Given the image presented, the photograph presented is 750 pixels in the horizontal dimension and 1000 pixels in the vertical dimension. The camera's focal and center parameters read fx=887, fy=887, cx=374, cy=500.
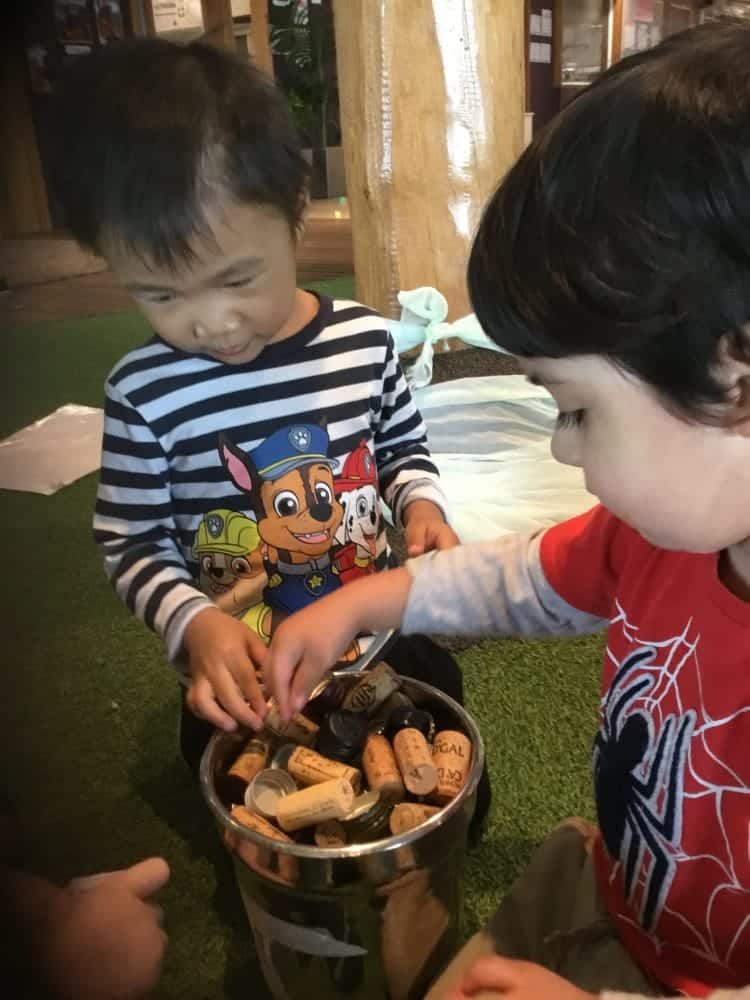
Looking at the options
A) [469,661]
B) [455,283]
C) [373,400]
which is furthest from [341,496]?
[455,283]

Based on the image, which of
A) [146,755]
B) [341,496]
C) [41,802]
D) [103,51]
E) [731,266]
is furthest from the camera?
[146,755]

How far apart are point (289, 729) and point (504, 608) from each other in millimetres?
221

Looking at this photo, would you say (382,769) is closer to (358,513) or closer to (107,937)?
(358,513)

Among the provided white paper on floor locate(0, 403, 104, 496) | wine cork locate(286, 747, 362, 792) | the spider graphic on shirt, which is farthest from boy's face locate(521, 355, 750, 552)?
white paper on floor locate(0, 403, 104, 496)

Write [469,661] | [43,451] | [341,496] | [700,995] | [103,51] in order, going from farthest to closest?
[43,451] → [469,661] → [341,496] → [103,51] → [700,995]

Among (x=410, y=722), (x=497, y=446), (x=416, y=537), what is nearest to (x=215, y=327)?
(x=416, y=537)

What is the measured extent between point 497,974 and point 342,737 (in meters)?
0.28

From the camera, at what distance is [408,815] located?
0.66m

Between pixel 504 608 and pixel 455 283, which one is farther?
pixel 455 283

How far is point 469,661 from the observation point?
3.79 feet

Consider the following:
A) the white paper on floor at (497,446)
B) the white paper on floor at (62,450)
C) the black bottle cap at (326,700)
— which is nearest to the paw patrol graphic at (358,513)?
the black bottle cap at (326,700)

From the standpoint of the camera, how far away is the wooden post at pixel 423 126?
1.64m

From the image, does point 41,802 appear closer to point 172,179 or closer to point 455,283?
point 172,179

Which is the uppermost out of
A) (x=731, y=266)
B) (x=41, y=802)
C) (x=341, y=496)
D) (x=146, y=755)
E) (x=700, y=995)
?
(x=731, y=266)
